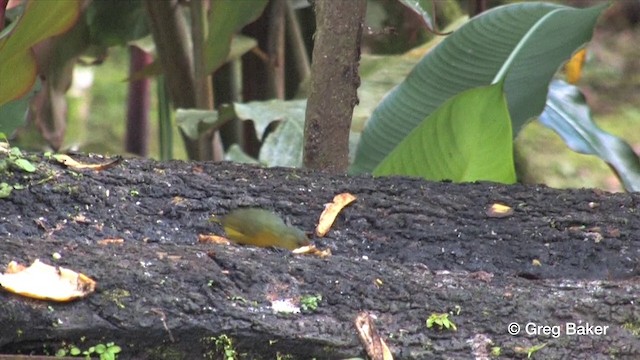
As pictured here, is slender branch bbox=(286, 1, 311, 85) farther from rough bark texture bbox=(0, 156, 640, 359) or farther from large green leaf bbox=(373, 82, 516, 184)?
rough bark texture bbox=(0, 156, 640, 359)

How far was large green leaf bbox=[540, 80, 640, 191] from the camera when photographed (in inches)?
66.2

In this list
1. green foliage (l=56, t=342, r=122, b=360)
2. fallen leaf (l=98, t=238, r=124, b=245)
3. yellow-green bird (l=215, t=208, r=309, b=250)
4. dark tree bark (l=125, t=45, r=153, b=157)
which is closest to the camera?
green foliage (l=56, t=342, r=122, b=360)

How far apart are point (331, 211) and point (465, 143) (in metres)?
0.37

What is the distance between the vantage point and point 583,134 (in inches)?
69.1

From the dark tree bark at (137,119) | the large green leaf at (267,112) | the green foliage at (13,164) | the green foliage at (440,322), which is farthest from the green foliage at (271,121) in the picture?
the dark tree bark at (137,119)

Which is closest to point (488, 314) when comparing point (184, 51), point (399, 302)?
point (399, 302)

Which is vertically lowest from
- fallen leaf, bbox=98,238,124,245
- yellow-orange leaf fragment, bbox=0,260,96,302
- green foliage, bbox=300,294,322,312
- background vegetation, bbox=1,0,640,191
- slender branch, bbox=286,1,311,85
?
background vegetation, bbox=1,0,640,191

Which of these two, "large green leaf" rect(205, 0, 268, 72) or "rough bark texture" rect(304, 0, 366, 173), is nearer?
"rough bark texture" rect(304, 0, 366, 173)

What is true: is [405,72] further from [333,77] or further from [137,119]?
[137,119]

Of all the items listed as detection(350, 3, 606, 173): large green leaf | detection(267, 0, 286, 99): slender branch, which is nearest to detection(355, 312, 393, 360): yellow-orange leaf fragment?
detection(350, 3, 606, 173): large green leaf

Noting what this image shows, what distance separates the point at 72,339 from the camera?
2.68 feet

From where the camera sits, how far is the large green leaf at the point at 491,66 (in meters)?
1.65

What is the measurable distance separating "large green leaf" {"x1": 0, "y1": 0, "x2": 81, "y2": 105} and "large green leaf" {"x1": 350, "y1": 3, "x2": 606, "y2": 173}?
626 mm

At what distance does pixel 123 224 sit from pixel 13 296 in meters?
0.25
